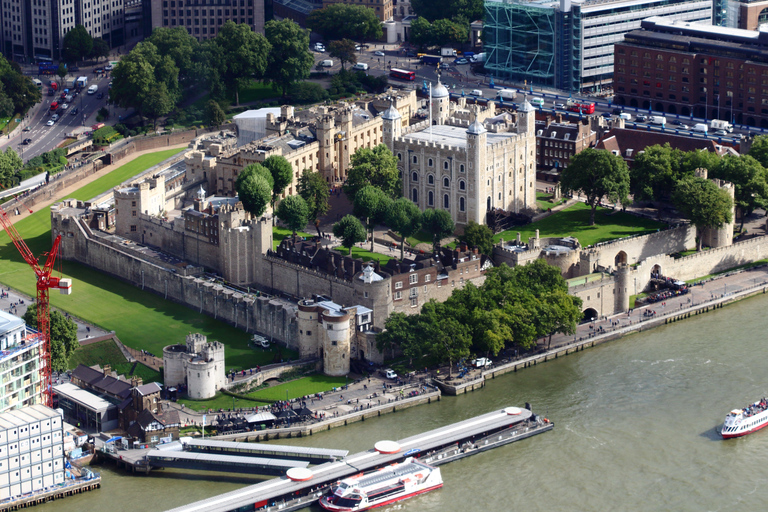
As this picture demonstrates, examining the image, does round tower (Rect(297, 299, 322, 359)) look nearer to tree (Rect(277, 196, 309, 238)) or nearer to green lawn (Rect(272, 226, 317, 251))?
tree (Rect(277, 196, 309, 238))

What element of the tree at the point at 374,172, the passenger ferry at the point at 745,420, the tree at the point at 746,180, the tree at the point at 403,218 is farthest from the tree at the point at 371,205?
the passenger ferry at the point at 745,420

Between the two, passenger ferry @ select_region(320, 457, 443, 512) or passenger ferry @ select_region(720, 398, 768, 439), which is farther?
passenger ferry @ select_region(720, 398, 768, 439)

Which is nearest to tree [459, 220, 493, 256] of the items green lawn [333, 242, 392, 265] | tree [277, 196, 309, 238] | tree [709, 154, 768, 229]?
green lawn [333, 242, 392, 265]

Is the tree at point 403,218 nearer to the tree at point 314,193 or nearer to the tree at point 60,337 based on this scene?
the tree at point 314,193

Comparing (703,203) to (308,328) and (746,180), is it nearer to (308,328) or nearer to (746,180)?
(746,180)

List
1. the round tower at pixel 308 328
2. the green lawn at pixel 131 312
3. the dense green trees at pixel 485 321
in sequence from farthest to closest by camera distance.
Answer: the green lawn at pixel 131 312
the round tower at pixel 308 328
the dense green trees at pixel 485 321

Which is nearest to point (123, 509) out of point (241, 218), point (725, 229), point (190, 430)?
point (190, 430)
